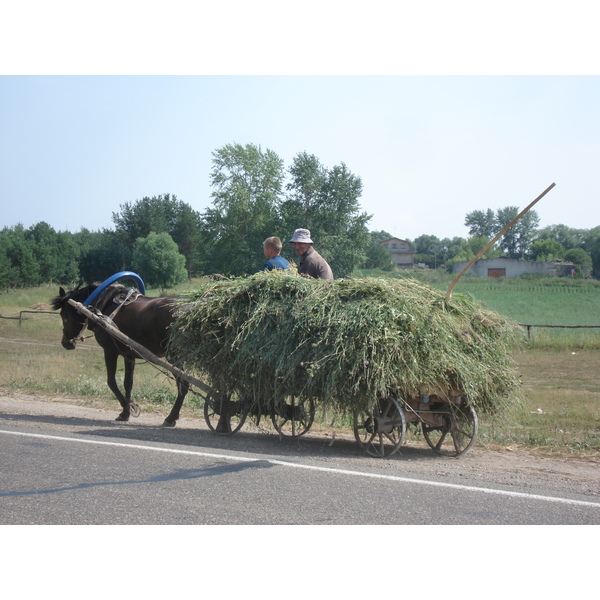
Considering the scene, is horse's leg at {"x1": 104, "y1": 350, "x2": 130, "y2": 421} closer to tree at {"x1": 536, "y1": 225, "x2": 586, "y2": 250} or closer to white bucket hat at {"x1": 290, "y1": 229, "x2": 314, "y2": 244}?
white bucket hat at {"x1": 290, "y1": 229, "x2": 314, "y2": 244}

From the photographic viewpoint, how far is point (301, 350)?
6836mm

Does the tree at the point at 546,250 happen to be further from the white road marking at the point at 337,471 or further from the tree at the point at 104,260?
the white road marking at the point at 337,471

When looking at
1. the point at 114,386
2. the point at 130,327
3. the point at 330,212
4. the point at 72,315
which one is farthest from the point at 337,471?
the point at 330,212

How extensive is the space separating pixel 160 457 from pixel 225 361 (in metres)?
1.43

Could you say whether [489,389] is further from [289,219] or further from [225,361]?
[289,219]

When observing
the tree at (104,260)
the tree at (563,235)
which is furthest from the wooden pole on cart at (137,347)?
the tree at (563,235)

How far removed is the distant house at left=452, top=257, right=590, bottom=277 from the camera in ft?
225

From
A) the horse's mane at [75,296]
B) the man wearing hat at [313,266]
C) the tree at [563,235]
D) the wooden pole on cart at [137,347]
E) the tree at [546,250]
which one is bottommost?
the wooden pole on cart at [137,347]

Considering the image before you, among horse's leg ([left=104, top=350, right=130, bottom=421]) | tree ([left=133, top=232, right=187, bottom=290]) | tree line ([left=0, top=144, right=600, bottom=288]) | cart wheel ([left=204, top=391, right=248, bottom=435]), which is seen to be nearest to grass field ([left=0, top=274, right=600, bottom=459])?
horse's leg ([left=104, top=350, right=130, bottom=421])

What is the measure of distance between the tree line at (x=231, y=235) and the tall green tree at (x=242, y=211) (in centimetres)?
9

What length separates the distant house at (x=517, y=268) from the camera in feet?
225

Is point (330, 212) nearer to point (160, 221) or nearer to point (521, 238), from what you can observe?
point (160, 221)

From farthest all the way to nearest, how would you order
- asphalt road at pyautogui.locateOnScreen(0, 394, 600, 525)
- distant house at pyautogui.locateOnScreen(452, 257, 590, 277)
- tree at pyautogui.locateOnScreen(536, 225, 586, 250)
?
tree at pyautogui.locateOnScreen(536, 225, 586, 250) → distant house at pyautogui.locateOnScreen(452, 257, 590, 277) → asphalt road at pyautogui.locateOnScreen(0, 394, 600, 525)

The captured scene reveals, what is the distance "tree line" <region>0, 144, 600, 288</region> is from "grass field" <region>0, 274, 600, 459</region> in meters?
18.0
